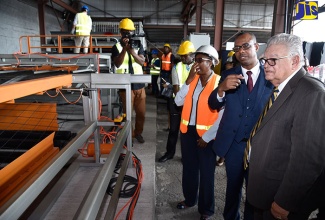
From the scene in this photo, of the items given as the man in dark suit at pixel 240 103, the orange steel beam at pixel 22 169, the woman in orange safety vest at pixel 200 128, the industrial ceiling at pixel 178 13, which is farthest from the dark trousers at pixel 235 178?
the industrial ceiling at pixel 178 13

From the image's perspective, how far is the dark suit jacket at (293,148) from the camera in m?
1.16

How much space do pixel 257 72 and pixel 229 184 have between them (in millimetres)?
1021

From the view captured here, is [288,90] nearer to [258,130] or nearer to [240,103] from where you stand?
[258,130]

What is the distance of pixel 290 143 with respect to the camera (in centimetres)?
131

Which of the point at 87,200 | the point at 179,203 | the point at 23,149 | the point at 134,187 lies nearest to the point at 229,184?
the point at 179,203

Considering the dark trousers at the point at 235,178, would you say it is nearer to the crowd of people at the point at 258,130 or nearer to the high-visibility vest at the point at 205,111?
the crowd of people at the point at 258,130

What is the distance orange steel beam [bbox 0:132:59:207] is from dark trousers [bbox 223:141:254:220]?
1.74 meters

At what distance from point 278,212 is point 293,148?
1.37 ft

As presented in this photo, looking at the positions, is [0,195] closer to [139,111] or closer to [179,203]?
[179,203]

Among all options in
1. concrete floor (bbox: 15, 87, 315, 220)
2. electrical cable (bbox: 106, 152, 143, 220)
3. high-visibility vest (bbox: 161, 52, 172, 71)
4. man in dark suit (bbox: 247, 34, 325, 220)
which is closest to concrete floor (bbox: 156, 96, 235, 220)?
concrete floor (bbox: 15, 87, 315, 220)

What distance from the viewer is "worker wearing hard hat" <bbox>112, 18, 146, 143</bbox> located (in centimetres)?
339

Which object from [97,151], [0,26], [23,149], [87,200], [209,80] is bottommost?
[97,151]

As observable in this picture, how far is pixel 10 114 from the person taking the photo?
2941 millimetres

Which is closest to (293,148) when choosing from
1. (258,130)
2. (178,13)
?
(258,130)
